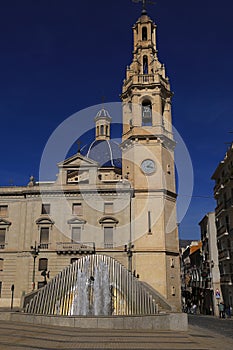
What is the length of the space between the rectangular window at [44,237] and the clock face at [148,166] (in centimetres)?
1398

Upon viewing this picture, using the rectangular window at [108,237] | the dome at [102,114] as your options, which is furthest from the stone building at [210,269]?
the dome at [102,114]

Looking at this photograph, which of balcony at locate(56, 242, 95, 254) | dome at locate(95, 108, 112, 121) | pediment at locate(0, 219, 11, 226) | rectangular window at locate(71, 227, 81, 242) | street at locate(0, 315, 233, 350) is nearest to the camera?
street at locate(0, 315, 233, 350)

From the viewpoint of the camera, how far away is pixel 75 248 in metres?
42.8

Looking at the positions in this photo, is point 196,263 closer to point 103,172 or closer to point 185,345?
point 103,172

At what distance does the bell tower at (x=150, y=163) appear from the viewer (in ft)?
140

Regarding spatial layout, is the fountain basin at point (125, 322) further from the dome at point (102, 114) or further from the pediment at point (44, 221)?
the dome at point (102, 114)

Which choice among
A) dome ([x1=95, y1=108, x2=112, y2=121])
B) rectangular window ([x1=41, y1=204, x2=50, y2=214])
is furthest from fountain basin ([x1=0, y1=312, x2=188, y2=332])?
dome ([x1=95, y1=108, x2=112, y2=121])

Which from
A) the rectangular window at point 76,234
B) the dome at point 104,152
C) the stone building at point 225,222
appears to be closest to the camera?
the stone building at point 225,222

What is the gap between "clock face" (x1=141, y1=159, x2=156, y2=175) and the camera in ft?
152

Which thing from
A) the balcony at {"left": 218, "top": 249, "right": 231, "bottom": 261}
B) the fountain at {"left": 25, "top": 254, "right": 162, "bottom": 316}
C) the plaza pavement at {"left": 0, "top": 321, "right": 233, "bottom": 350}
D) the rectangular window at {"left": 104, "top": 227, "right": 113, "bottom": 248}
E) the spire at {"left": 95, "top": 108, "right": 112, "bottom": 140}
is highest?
the spire at {"left": 95, "top": 108, "right": 112, "bottom": 140}

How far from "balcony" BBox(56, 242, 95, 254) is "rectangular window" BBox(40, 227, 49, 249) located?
167cm

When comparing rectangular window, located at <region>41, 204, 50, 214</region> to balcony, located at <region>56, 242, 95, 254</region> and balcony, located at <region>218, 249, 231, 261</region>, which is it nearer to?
balcony, located at <region>56, 242, 95, 254</region>

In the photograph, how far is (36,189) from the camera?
45781mm

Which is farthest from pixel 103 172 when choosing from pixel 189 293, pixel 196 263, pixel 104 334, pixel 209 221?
pixel 104 334
